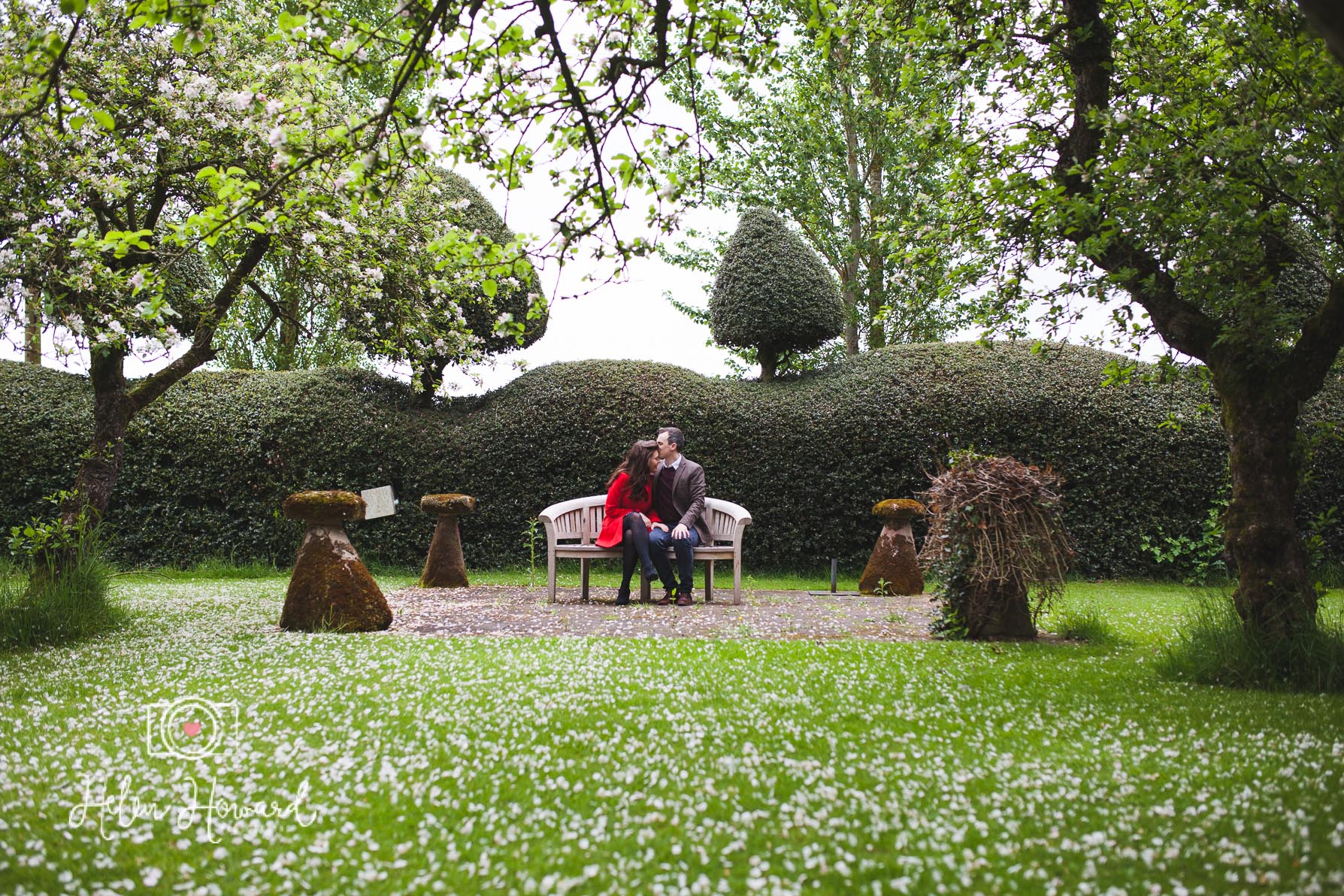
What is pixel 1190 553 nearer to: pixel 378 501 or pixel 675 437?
pixel 675 437

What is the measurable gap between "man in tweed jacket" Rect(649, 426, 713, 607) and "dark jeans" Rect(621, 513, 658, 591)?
0.09 m

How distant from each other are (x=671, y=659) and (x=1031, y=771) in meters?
2.33

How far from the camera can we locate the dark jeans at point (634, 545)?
324 inches

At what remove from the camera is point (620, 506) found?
340 inches

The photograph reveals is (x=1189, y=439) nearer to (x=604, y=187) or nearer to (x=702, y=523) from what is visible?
(x=702, y=523)

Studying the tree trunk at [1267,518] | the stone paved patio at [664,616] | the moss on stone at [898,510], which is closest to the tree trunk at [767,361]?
the moss on stone at [898,510]

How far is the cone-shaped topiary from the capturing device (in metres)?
12.8

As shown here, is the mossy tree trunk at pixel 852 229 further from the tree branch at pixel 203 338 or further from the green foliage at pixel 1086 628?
the tree branch at pixel 203 338

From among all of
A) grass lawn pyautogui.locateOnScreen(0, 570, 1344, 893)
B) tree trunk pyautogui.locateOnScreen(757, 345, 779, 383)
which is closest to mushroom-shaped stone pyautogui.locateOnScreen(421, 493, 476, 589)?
grass lawn pyautogui.locateOnScreen(0, 570, 1344, 893)

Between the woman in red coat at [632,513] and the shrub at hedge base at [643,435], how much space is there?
9.95ft

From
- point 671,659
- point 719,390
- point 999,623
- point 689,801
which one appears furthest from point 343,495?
point 719,390

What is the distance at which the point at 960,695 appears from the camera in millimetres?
4391

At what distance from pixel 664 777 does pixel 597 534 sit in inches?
248

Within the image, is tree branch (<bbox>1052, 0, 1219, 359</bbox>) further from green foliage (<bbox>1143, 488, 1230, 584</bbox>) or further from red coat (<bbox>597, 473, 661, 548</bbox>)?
green foliage (<bbox>1143, 488, 1230, 584</bbox>)
